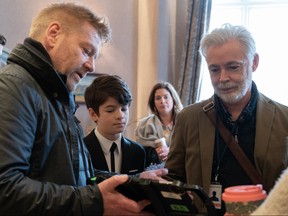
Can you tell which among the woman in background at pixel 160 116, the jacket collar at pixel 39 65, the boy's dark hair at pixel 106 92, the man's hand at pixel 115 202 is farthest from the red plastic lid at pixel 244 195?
the woman in background at pixel 160 116

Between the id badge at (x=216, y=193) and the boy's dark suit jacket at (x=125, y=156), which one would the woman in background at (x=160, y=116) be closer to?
the boy's dark suit jacket at (x=125, y=156)

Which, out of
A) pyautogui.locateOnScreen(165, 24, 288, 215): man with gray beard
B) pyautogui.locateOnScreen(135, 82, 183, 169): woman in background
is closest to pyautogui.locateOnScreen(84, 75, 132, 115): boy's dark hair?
pyautogui.locateOnScreen(165, 24, 288, 215): man with gray beard

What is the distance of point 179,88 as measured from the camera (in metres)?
4.91

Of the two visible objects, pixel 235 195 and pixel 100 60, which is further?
pixel 100 60

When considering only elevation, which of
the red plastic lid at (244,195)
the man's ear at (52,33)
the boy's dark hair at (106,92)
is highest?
the man's ear at (52,33)

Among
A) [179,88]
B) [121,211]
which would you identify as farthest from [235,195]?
[179,88]

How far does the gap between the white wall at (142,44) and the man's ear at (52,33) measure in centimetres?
333

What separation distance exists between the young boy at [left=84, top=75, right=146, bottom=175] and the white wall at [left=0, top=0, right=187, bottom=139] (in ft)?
7.44

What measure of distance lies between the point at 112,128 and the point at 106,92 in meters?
0.25

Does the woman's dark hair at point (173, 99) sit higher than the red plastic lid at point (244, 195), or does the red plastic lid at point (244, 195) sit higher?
the red plastic lid at point (244, 195)

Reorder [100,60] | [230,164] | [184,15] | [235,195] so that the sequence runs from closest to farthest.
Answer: [235,195] → [230,164] → [100,60] → [184,15]

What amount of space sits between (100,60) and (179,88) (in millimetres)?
1124

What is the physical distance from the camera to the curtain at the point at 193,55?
15.8 ft

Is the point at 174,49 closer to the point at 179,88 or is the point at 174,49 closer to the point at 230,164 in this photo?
the point at 179,88
